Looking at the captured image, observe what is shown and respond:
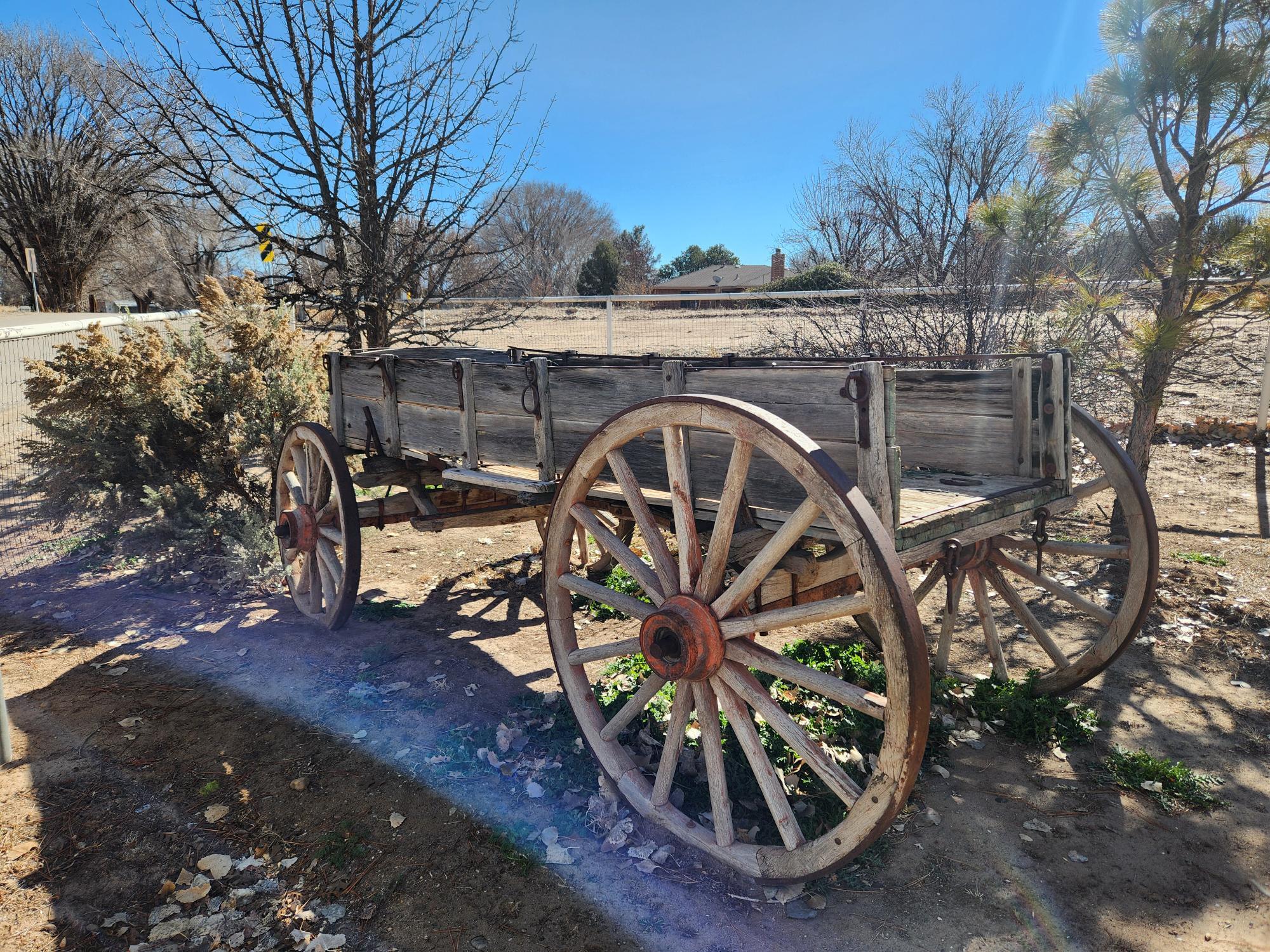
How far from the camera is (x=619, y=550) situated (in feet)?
8.61


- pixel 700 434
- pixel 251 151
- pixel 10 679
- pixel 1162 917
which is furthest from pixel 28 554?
pixel 1162 917

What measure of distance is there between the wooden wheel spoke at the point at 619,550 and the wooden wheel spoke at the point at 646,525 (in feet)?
0.14

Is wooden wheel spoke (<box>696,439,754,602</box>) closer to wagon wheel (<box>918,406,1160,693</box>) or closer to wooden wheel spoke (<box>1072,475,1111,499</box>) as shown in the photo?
wagon wheel (<box>918,406,1160,693</box>)

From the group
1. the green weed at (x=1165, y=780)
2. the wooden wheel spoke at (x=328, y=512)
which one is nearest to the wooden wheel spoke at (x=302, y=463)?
the wooden wheel spoke at (x=328, y=512)

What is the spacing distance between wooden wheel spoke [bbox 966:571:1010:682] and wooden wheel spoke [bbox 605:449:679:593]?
1670mm

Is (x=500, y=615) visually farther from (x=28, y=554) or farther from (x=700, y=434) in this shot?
(x=28, y=554)

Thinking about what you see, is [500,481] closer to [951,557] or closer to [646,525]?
[646,525]

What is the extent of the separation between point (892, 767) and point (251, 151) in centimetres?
766

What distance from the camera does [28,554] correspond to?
6.01 meters

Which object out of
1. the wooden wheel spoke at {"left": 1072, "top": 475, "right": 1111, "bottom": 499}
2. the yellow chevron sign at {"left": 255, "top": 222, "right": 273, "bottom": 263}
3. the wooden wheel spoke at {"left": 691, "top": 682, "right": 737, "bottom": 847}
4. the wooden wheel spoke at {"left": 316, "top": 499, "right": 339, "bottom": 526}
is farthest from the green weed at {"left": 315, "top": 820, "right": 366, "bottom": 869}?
the yellow chevron sign at {"left": 255, "top": 222, "right": 273, "bottom": 263}

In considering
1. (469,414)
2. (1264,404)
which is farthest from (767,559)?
(1264,404)

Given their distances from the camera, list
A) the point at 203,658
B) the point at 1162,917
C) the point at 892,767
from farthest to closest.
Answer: the point at 203,658 < the point at 1162,917 < the point at 892,767

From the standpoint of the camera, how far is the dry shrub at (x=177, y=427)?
538cm

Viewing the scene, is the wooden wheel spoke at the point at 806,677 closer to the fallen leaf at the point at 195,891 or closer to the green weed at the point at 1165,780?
the green weed at the point at 1165,780
